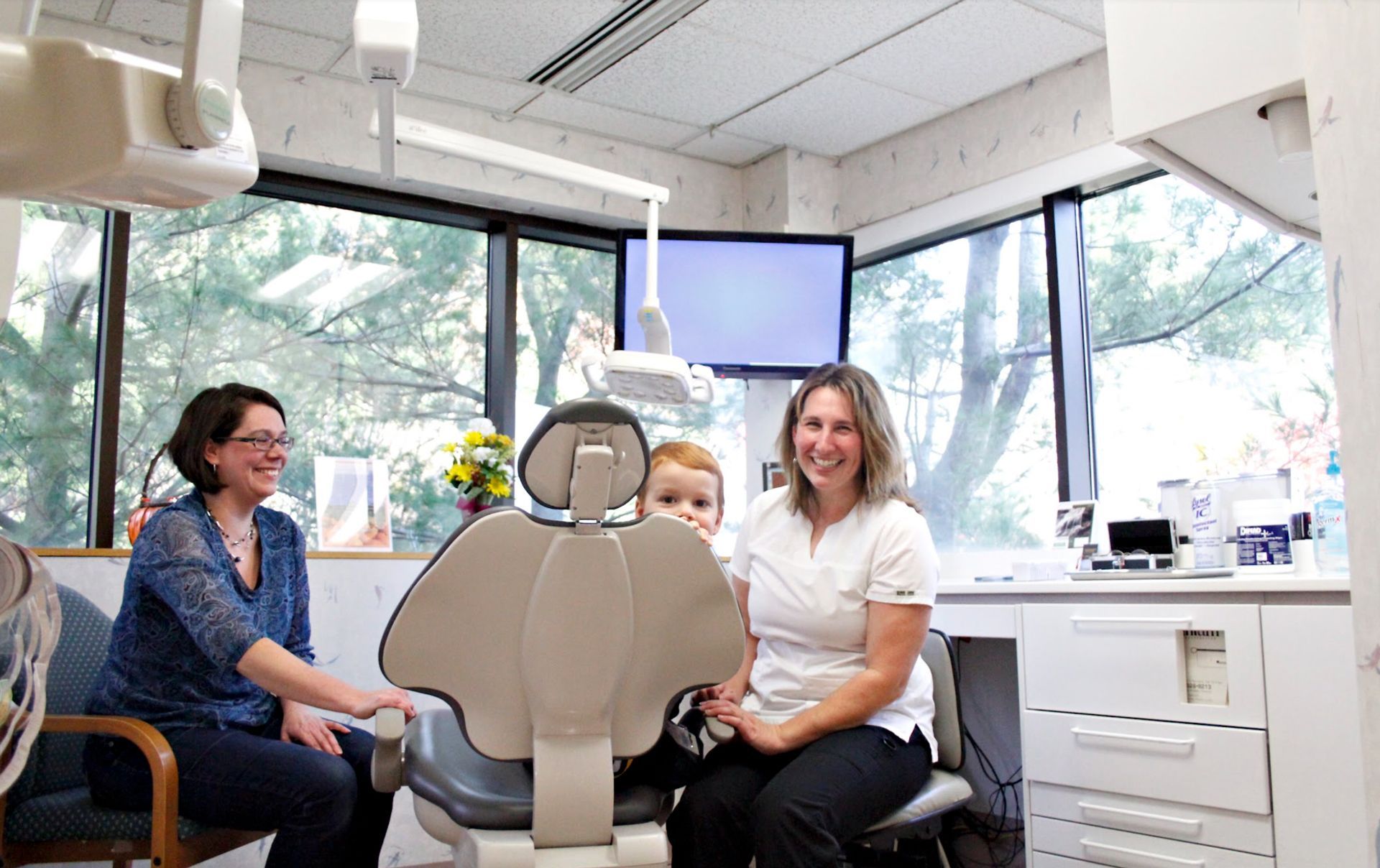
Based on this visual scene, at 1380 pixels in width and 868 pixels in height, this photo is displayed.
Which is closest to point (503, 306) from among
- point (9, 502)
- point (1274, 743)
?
point (9, 502)

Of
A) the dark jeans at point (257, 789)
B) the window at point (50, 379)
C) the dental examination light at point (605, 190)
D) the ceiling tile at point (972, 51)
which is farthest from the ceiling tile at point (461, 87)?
the dark jeans at point (257, 789)

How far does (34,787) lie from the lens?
206cm

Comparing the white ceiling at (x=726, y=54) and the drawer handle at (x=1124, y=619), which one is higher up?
the white ceiling at (x=726, y=54)

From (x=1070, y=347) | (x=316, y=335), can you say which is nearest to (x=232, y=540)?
(x=316, y=335)

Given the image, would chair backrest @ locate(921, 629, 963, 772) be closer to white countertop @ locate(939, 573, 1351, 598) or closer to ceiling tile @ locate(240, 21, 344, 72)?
white countertop @ locate(939, 573, 1351, 598)

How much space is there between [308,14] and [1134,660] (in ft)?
8.94

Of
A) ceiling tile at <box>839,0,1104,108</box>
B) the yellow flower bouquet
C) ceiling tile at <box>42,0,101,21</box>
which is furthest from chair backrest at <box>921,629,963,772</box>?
ceiling tile at <box>42,0,101,21</box>

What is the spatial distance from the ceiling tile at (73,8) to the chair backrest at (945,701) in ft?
9.18

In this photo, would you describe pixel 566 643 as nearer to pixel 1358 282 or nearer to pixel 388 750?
pixel 388 750

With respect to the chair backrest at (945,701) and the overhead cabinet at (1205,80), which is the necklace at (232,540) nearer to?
the chair backrest at (945,701)

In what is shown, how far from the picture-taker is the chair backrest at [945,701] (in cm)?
210

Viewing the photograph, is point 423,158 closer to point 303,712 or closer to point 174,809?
point 303,712

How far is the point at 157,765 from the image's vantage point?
179cm

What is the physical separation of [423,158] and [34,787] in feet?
7.49
